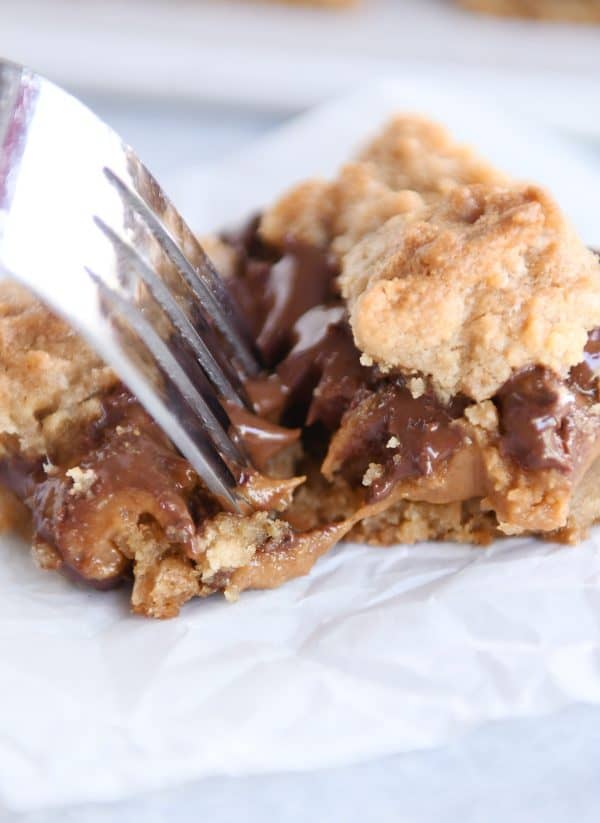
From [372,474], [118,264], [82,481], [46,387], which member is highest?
[118,264]

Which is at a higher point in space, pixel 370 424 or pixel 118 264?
pixel 118 264

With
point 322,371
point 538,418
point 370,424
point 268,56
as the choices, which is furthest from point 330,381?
point 268,56

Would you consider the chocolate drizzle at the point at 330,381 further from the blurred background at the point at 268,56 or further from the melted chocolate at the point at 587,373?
the blurred background at the point at 268,56

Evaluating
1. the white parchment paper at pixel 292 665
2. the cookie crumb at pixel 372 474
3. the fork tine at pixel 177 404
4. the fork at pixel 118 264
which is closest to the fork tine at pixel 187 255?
the fork at pixel 118 264

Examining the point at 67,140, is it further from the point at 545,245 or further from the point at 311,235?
the point at 545,245

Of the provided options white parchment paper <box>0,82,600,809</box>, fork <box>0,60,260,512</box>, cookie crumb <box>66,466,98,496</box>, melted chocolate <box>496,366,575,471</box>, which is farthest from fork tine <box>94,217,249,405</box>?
melted chocolate <box>496,366,575,471</box>

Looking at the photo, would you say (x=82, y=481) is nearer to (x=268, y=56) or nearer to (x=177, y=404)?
(x=177, y=404)

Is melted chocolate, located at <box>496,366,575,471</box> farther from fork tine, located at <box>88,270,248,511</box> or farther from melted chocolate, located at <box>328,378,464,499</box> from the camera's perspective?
fork tine, located at <box>88,270,248,511</box>
